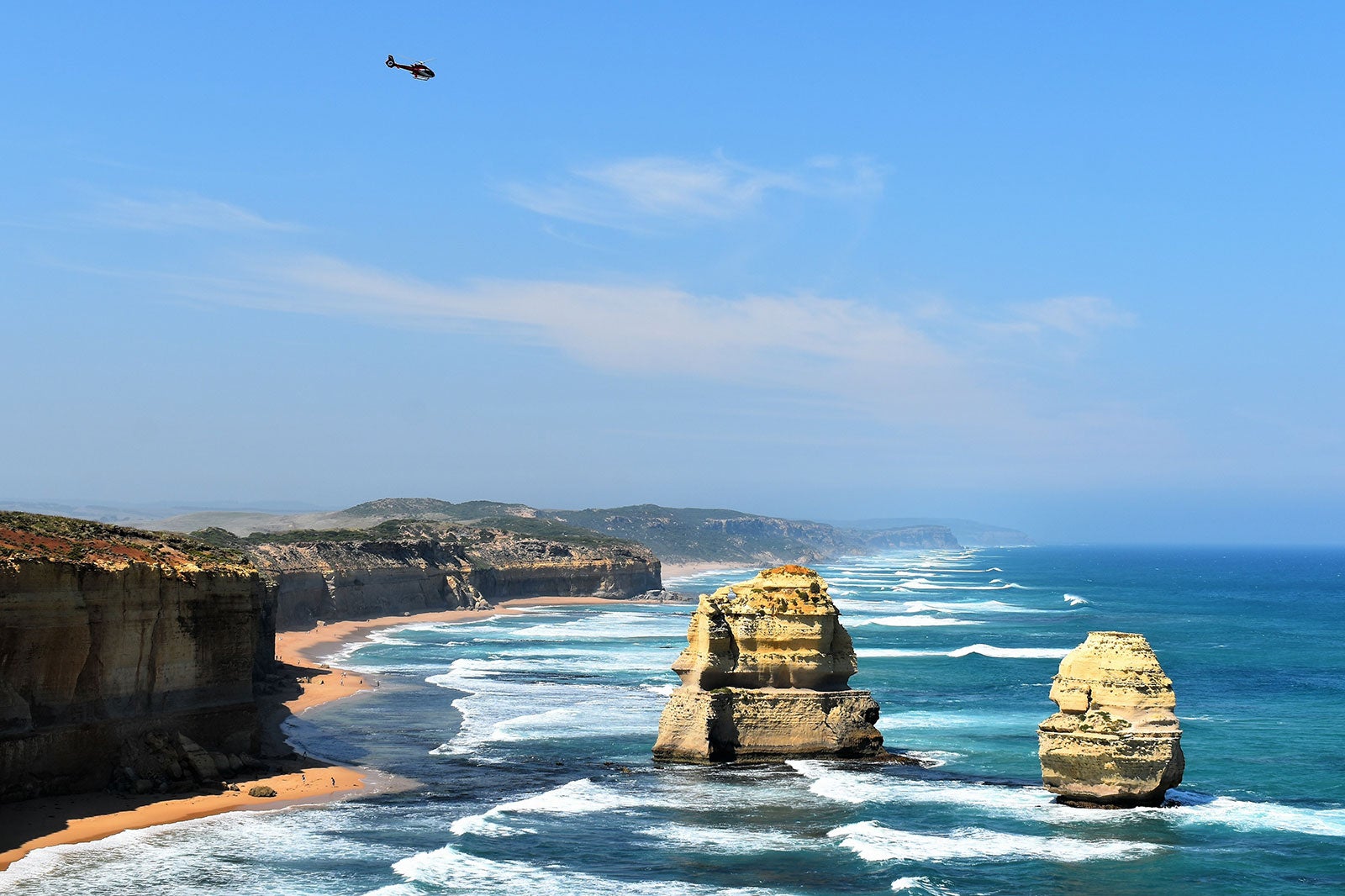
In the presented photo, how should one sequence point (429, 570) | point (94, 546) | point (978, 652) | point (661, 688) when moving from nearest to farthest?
1. point (94, 546)
2. point (661, 688)
3. point (978, 652)
4. point (429, 570)

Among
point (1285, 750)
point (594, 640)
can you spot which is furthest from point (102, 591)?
point (594, 640)

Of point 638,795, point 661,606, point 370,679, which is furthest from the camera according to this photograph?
point 661,606

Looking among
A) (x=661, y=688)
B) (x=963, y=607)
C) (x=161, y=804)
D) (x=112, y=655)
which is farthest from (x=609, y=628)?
(x=161, y=804)

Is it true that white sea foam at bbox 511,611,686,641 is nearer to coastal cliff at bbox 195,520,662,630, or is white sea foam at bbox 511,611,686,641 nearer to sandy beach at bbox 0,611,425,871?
coastal cliff at bbox 195,520,662,630

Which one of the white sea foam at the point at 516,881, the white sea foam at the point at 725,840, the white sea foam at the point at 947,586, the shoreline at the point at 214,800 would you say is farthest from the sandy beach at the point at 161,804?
the white sea foam at the point at 947,586

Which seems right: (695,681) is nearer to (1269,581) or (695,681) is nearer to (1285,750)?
(1285,750)

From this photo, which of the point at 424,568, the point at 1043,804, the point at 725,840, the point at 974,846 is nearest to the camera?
the point at 974,846

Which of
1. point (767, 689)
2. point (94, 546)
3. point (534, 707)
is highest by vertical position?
point (94, 546)

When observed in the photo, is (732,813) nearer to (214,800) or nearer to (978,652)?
(214,800)
